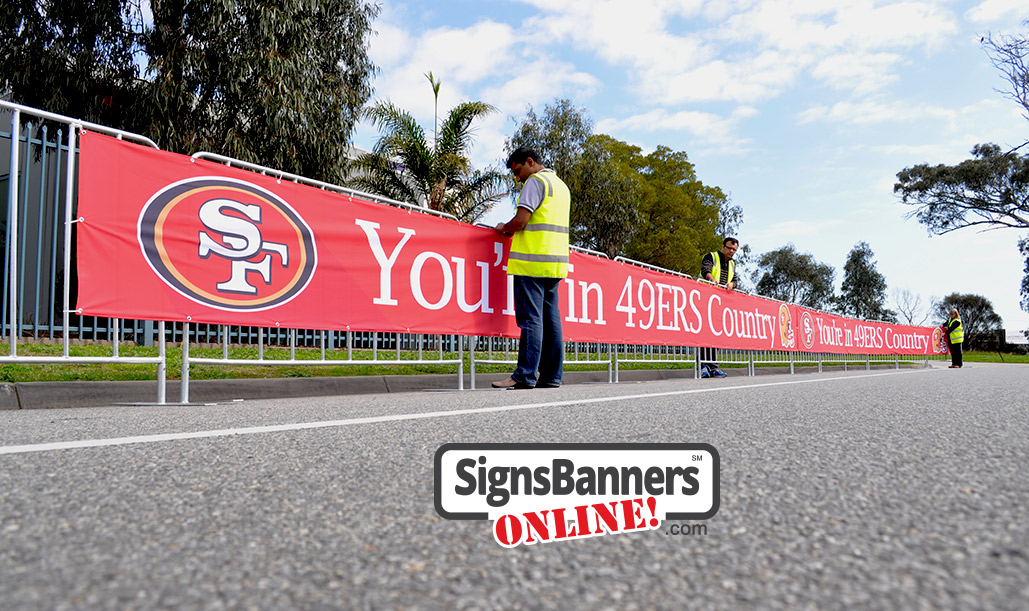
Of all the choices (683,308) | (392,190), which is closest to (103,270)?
(683,308)

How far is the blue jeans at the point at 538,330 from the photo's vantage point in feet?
21.2

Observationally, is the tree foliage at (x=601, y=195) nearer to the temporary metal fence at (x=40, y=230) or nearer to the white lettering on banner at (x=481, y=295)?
the white lettering on banner at (x=481, y=295)

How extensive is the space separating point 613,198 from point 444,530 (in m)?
29.9

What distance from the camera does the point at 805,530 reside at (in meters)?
1.51

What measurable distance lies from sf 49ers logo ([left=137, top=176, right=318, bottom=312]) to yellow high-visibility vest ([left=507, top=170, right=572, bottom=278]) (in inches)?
73.3

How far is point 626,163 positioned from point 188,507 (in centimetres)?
3751

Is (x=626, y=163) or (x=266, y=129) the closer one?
(x=266, y=129)

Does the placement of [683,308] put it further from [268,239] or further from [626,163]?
[626,163]

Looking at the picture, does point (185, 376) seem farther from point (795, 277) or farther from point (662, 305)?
point (795, 277)

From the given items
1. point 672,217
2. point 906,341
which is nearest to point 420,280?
point 906,341

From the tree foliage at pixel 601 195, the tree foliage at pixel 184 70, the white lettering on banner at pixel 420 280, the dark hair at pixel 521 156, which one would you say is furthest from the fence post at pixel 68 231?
the tree foliage at pixel 601 195

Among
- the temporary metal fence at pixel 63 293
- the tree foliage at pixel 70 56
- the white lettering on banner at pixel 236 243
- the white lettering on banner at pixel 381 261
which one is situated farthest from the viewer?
the tree foliage at pixel 70 56

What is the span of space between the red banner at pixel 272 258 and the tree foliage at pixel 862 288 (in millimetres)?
68996

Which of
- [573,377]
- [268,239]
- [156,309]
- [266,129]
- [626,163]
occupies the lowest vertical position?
[573,377]
